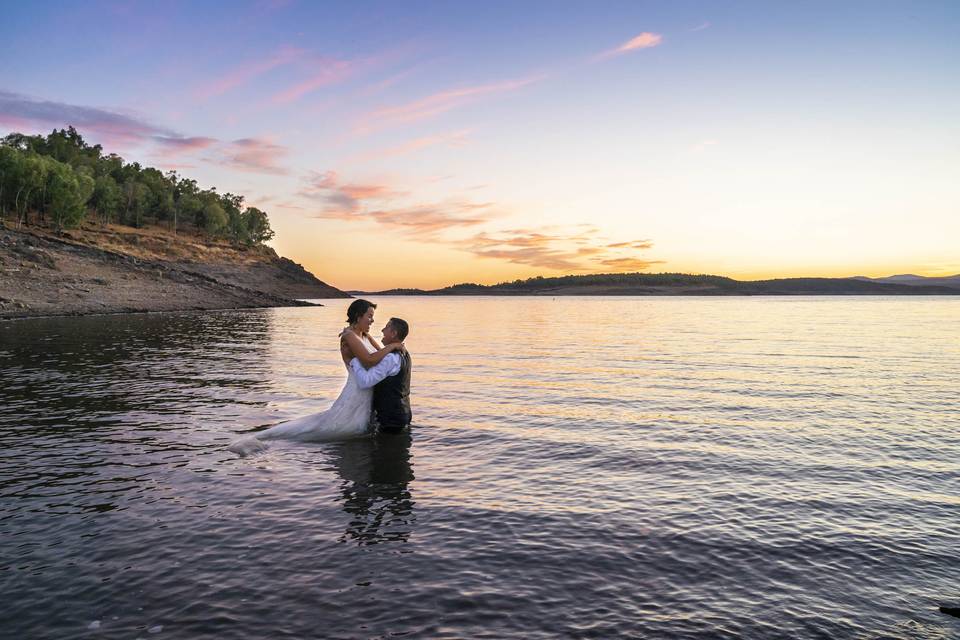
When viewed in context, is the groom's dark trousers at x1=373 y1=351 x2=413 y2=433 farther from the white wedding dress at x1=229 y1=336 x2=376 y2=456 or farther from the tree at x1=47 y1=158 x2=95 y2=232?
the tree at x1=47 y1=158 x2=95 y2=232

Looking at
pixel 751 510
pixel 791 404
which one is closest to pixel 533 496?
pixel 751 510

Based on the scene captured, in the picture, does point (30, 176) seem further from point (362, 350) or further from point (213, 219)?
point (362, 350)

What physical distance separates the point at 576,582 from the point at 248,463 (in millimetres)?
8456

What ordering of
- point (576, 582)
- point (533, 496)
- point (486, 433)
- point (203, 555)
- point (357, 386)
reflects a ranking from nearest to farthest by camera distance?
point (576, 582) → point (203, 555) → point (533, 496) → point (357, 386) → point (486, 433)

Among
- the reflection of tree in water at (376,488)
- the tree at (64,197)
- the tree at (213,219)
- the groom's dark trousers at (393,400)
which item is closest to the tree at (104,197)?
the tree at (64,197)

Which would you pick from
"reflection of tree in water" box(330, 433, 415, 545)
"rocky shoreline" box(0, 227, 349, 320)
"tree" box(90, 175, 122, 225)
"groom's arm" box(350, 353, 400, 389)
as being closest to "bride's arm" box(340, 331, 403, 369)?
"groom's arm" box(350, 353, 400, 389)

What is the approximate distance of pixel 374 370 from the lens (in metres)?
14.7

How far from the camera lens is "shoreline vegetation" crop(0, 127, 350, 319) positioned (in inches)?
2960

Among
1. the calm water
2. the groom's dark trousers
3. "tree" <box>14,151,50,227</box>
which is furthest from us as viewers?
"tree" <box>14,151,50,227</box>

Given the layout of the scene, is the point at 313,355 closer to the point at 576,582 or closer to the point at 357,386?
the point at 357,386

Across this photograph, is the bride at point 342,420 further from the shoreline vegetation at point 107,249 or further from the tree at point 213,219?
the tree at point 213,219

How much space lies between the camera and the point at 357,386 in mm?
15055

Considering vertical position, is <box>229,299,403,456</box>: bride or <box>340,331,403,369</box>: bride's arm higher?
<box>340,331,403,369</box>: bride's arm

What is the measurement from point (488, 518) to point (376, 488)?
2710 mm
